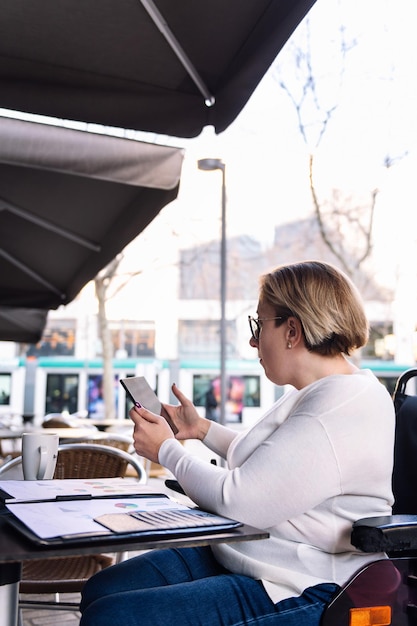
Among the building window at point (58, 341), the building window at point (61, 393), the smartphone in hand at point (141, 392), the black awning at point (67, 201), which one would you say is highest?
the building window at point (58, 341)

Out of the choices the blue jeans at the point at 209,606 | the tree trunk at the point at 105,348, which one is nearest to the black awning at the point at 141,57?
the blue jeans at the point at 209,606

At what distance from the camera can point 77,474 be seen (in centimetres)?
282

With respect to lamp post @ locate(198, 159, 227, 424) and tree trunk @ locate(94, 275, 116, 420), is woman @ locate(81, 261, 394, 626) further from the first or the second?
tree trunk @ locate(94, 275, 116, 420)

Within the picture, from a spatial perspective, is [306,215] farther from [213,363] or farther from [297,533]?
[297,533]

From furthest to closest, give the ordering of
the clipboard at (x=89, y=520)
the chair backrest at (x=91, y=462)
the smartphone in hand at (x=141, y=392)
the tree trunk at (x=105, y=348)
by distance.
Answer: the tree trunk at (x=105, y=348)
the chair backrest at (x=91, y=462)
the smartphone in hand at (x=141, y=392)
the clipboard at (x=89, y=520)

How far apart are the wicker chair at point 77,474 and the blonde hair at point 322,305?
3.70 ft

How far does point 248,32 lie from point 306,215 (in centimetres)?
2602

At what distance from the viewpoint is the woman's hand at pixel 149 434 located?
178 cm

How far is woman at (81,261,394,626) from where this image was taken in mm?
1534

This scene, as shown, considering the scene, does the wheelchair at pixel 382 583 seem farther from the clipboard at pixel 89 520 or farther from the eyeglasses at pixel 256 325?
the eyeglasses at pixel 256 325

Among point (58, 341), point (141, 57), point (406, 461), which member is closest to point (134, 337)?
point (58, 341)

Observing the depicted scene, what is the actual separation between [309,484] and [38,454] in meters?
0.85

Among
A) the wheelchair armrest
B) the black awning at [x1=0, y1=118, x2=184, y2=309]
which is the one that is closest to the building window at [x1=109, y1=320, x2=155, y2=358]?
the black awning at [x1=0, y1=118, x2=184, y2=309]

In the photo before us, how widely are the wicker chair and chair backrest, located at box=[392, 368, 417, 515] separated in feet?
3.25
